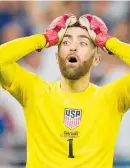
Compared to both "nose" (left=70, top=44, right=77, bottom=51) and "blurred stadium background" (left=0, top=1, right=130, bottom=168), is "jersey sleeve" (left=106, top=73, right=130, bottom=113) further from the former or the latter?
"blurred stadium background" (left=0, top=1, right=130, bottom=168)

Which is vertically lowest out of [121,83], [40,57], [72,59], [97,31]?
[121,83]

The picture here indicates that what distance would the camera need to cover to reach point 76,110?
2.60 m

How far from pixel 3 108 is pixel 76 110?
1344 mm

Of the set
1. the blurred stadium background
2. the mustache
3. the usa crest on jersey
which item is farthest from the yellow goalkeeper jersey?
the blurred stadium background

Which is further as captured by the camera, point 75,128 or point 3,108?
point 3,108

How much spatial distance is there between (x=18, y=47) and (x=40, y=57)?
1372 millimetres

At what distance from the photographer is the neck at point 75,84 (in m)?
2.62

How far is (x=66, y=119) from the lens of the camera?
258 cm

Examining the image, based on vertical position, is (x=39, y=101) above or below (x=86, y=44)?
below

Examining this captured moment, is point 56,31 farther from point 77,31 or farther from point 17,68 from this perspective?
point 17,68

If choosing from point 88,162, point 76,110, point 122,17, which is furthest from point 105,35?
point 122,17

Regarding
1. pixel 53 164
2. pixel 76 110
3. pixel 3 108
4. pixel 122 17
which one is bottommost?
pixel 53 164

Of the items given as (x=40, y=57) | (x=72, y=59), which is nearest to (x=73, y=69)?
(x=72, y=59)

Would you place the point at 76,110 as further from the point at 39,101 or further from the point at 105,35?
the point at 105,35
